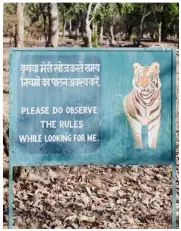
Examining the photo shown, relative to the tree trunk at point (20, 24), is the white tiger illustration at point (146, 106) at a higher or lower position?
lower

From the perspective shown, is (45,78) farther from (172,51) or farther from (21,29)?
Result: (21,29)

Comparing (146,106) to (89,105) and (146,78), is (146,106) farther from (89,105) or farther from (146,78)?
(89,105)

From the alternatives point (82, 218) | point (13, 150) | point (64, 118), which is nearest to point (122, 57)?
point (64, 118)

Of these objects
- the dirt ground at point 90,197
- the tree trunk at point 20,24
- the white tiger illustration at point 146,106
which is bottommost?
the dirt ground at point 90,197

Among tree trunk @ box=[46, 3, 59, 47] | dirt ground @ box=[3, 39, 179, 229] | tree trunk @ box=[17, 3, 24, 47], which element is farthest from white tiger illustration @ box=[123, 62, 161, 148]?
tree trunk @ box=[46, 3, 59, 47]

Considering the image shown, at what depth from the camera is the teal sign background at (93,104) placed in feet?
17.9

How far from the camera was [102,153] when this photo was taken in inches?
219

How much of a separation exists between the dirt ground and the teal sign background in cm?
129

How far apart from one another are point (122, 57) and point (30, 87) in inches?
42.0

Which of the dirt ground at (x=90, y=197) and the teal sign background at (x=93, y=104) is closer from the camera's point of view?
the teal sign background at (x=93, y=104)

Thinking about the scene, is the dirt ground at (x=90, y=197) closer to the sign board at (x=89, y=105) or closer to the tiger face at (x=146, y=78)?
the sign board at (x=89, y=105)

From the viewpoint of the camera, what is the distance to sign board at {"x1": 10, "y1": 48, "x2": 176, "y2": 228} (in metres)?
5.47

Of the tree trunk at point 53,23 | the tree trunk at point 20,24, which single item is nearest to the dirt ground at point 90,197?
the tree trunk at point 20,24

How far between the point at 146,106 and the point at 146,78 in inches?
12.4
